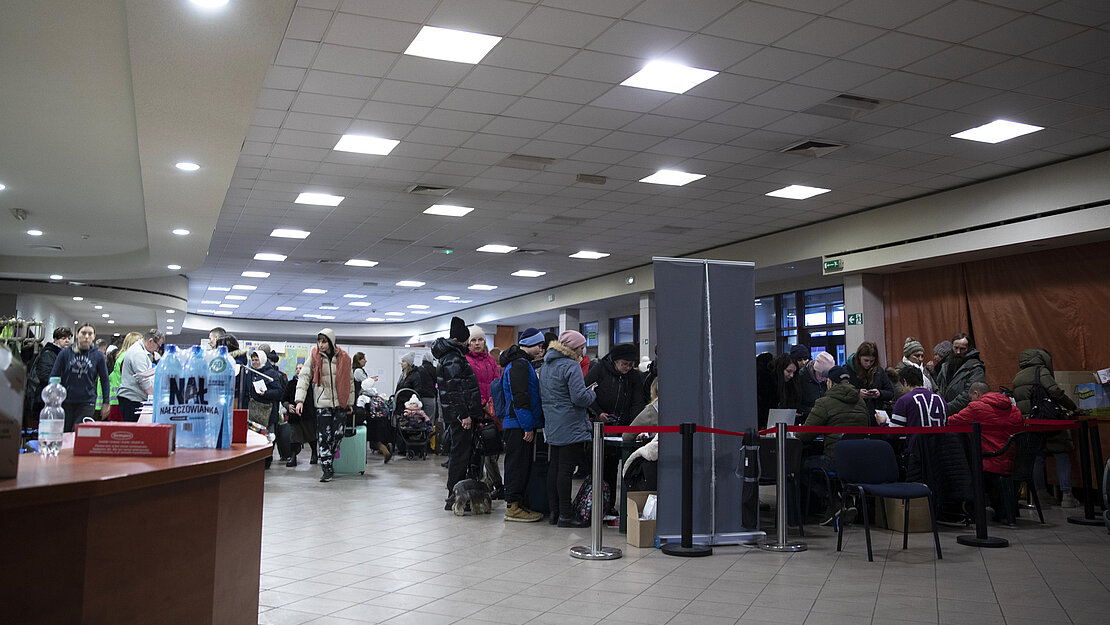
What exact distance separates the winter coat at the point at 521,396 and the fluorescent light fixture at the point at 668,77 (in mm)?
2575

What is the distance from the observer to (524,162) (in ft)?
30.7

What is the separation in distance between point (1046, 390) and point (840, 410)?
11.9ft

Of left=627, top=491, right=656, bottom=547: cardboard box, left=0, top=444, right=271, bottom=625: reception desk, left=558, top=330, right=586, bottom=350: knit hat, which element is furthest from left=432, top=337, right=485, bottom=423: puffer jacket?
left=0, top=444, right=271, bottom=625: reception desk

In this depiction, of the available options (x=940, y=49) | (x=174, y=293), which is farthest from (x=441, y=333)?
(x=940, y=49)

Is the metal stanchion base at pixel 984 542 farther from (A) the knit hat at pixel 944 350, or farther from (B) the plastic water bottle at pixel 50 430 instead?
(B) the plastic water bottle at pixel 50 430

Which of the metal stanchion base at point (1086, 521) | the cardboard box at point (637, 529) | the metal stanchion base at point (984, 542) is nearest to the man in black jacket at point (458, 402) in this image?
the cardboard box at point (637, 529)

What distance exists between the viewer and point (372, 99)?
7301 mm

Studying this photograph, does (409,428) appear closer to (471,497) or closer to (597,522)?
(471,497)

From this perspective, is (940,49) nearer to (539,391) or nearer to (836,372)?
(836,372)

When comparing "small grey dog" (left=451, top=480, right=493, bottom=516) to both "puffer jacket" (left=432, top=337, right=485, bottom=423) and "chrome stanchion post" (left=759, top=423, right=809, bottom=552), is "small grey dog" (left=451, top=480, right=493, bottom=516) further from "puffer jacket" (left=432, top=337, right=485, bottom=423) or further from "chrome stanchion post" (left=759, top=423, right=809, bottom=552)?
"chrome stanchion post" (left=759, top=423, right=809, bottom=552)

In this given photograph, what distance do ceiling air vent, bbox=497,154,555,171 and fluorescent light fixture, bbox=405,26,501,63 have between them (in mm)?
2773

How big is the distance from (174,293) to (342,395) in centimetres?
1162

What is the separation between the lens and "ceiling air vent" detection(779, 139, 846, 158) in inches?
340

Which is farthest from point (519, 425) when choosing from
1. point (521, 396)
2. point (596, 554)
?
point (596, 554)
